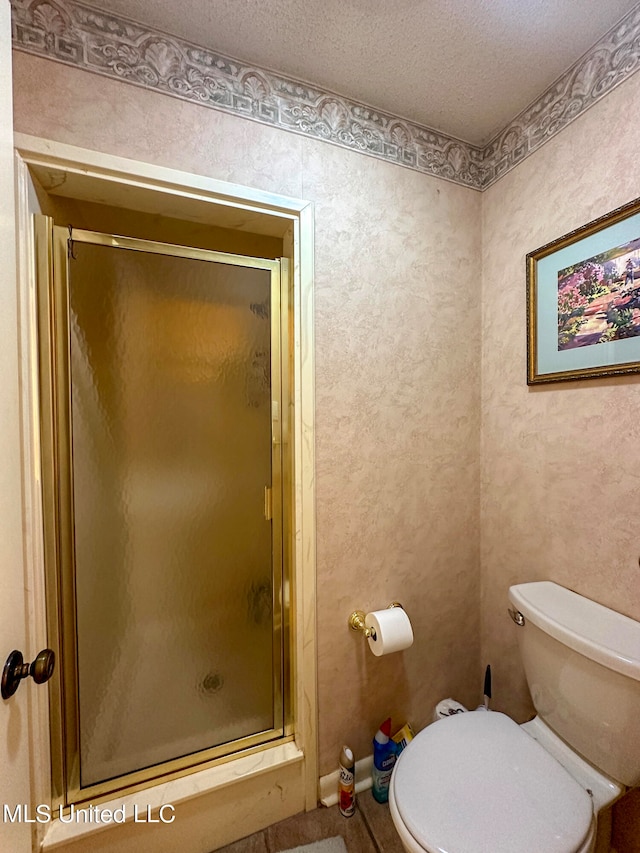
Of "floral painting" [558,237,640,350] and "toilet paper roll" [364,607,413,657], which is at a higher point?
"floral painting" [558,237,640,350]

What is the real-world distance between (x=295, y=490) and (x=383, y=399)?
18.1 inches

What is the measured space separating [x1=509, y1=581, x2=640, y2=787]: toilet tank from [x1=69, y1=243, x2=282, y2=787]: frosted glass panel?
0.87 meters

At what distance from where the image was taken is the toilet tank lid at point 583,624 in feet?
2.89

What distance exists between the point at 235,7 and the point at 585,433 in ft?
5.14

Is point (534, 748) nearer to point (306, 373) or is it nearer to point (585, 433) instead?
point (585, 433)

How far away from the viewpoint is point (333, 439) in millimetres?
1252

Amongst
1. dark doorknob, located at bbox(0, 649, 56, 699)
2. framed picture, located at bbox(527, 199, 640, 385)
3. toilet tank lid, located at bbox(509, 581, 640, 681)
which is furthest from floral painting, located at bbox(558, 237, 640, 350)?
dark doorknob, located at bbox(0, 649, 56, 699)

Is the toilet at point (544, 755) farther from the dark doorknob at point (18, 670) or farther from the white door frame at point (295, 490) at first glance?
the dark doorknob at point (18, 670)

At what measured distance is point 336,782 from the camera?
1.27 meters

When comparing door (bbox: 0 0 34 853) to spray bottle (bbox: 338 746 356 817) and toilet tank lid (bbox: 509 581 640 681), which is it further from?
toilet tank lid (bbox: 509 581 640 681)

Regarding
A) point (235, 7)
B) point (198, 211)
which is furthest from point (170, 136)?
point (235, 7)

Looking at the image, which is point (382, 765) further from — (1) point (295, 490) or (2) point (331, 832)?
(1) point (295, 490)

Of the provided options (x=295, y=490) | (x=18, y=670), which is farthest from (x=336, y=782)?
(x=18, y=670)

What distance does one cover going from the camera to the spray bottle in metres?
1.22
